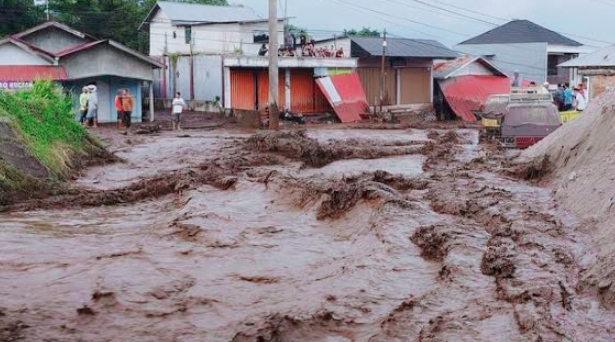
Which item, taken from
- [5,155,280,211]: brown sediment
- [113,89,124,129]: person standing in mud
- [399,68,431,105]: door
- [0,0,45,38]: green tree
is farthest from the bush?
[399,68,431,105]: door

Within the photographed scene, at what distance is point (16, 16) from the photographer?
36875 mm

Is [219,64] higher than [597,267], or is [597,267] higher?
[219,64]

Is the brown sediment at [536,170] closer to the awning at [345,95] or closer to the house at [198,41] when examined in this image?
the awning at [345,95]

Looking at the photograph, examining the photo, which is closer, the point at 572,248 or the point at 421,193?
the point at 572,248

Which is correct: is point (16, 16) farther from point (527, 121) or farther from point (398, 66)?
point (527, 121)

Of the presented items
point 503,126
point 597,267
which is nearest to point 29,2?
point 503,126

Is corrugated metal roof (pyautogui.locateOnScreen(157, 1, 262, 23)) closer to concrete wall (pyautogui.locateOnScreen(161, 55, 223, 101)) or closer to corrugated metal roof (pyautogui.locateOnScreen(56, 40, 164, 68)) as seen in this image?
concrete wall (pyautogui.locateOnScreen(161, 55, 223, 101))

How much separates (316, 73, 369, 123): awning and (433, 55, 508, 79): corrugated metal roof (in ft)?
19.0

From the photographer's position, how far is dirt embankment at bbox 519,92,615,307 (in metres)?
8.11

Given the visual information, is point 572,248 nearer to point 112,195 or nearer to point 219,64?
point 112,195

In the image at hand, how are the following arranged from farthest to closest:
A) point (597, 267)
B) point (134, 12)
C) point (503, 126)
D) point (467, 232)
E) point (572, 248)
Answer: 1. point (134, 12)
2. point (503, 126)
3. point (467, 232)
4. point (572, 248)
5. point (597, 267)

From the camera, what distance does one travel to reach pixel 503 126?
19.8m

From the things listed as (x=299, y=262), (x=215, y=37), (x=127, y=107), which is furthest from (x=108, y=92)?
(x=299, y=262)

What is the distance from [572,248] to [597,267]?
4.41 ft
